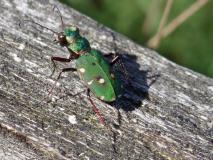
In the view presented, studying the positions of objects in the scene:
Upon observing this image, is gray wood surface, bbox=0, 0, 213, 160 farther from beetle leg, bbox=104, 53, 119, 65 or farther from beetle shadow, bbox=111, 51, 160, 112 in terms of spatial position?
beetle leg, bbox=104, 53, 119, 65

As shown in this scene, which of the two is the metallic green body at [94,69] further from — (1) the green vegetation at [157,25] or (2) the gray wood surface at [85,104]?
(1) the green vegetation at [157,25]

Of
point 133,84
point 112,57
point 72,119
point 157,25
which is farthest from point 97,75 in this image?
point 157,25

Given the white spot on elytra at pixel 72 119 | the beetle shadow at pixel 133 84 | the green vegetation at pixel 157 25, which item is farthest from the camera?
the green vegetation at pixel 157 25

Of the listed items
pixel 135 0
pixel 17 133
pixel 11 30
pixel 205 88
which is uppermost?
pixel 135 0

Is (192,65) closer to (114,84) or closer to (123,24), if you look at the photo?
(123,24)

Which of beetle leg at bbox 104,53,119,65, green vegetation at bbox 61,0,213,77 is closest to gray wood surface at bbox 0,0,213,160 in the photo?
beetle leg at bbox 104,53,119,65

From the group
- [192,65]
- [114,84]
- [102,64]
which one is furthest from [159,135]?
[192,65]

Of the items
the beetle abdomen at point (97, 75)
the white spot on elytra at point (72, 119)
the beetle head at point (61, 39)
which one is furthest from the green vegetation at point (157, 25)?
the white spot on elytra at point (72, 119)
